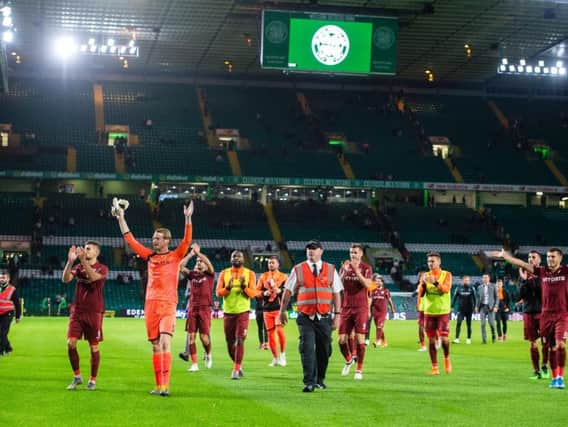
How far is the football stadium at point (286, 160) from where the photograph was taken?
99.0ft

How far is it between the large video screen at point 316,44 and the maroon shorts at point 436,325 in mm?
20170

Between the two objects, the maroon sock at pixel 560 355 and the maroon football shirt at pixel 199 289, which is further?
the maroon football shirt at pixel 199 289

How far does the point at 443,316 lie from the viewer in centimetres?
1891

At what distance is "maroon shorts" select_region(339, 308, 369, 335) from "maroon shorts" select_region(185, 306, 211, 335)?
2.72m

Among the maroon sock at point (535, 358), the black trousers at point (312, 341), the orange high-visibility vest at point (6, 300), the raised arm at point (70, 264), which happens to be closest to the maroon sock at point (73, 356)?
the raised arm at point (70, 264)

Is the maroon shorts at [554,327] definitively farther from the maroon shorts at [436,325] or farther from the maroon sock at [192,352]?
the maroon sock at [192,352]

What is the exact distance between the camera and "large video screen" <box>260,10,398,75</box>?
123ft

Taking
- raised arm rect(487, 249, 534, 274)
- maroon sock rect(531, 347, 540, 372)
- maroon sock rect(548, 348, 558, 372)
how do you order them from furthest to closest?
maroon sock rect(531, 347, 540, 372) → maroon sock rect(548, 348, 558, 372) → raised arm rect(487, 249, 534, 274)

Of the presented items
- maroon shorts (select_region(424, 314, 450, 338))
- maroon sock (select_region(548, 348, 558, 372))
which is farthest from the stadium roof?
maroon sock (select_region(548, 348, 558, 372))

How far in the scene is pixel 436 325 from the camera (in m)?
18.8

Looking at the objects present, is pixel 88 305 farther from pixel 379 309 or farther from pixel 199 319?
pixel 379 309

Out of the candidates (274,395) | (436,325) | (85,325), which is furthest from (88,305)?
(436,325)

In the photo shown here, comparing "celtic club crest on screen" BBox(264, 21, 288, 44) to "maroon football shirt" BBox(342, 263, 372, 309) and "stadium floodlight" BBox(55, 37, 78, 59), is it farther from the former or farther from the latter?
"maroon football shirt" BBox(342, 263, 372, 309)

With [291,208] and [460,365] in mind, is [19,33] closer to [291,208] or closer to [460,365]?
[291,208]
